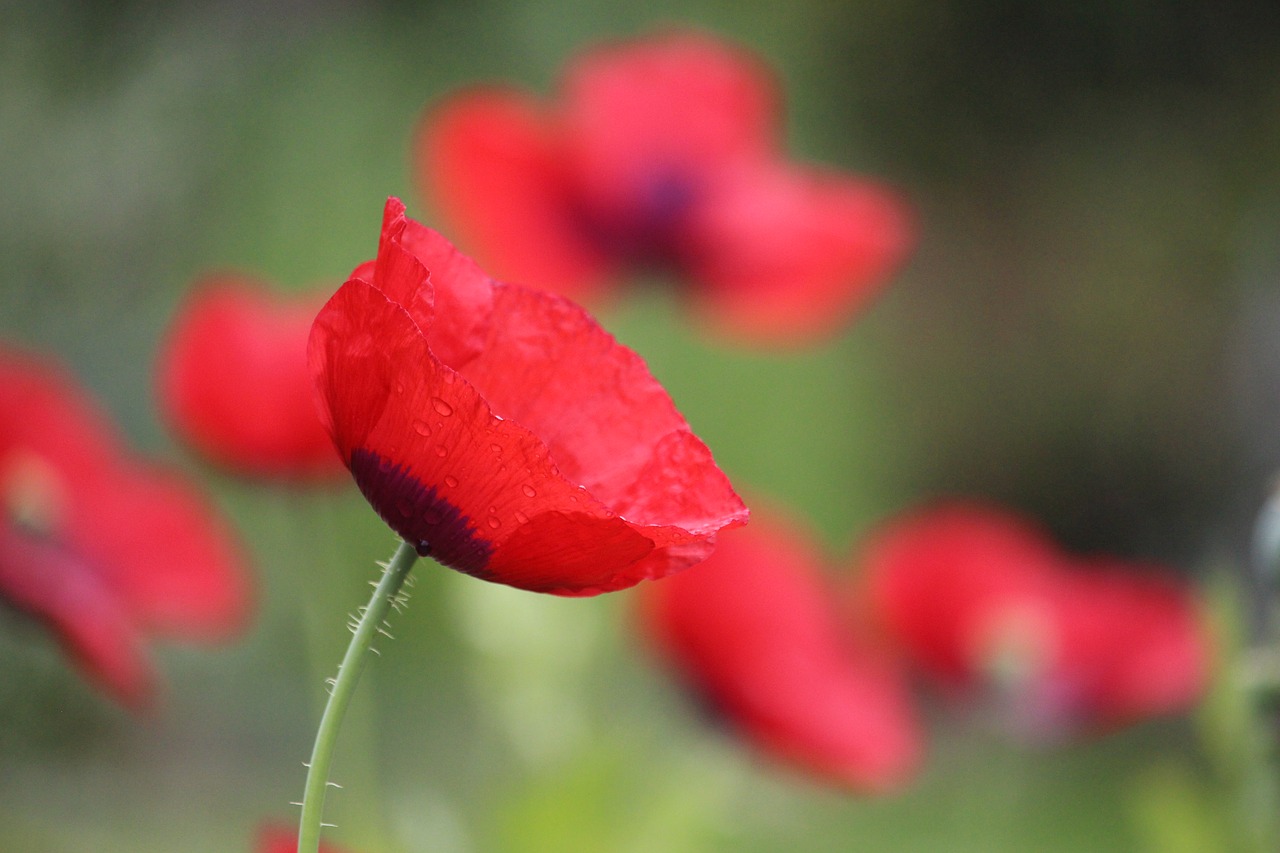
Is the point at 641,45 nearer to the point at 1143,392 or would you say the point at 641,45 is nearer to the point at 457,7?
the point at 457,7

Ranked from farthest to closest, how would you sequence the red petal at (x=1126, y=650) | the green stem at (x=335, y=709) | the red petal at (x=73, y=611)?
the red petal at (x=1126, y=650) < the red petal at (x=73, y=611) < the green stem at (x=335, y=709)

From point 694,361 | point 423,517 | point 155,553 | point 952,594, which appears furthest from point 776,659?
point 694,361

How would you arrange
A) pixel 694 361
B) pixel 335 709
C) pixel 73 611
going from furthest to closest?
1. pixel 694 361
2. pixel 73 611
3. pixel 335 709

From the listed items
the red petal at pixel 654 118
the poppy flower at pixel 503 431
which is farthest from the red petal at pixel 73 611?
the red petal at pixel 654 118

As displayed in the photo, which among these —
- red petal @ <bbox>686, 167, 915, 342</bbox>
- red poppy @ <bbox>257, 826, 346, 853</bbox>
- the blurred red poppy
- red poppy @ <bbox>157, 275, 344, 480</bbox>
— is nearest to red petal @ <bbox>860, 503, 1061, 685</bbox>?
the blurred red poppy

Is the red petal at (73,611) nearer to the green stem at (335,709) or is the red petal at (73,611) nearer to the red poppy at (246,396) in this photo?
the red poppy at (246,396)

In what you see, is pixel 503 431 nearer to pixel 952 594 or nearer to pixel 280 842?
pixel 280 842

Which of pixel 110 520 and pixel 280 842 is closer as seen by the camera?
pixel 280 842
